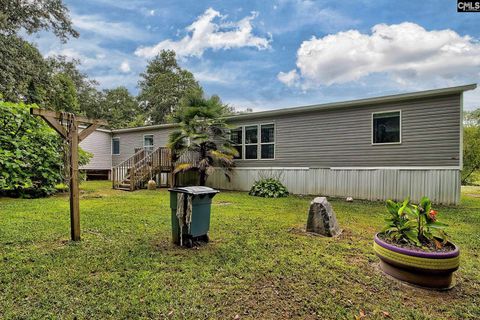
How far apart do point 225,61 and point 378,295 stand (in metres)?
15.8

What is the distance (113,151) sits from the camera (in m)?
16.7

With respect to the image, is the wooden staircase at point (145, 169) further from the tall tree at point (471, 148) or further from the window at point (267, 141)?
the tall tree at point (471, 148)

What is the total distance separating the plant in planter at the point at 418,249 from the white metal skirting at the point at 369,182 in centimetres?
580

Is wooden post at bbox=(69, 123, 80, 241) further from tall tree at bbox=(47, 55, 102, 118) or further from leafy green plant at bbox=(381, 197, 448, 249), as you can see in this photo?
tall tree at bbox=(47, 55, 102, 118)


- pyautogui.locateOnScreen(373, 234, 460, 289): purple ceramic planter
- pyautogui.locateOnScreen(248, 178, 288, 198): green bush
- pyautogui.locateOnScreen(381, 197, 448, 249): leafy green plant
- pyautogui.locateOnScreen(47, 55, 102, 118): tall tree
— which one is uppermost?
pyautogui.locateOnScreen(47, 55, 102, 118): tall tree

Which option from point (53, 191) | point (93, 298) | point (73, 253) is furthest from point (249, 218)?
point (53, 191)

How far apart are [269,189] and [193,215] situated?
5977mm

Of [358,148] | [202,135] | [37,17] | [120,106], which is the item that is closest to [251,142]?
[202,135]

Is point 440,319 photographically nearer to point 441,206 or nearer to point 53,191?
point 441,206

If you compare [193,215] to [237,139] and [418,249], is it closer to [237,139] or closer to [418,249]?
[418,249]

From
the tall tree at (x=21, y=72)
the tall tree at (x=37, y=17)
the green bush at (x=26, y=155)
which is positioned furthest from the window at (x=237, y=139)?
the tall tree at (x=37, y=17)

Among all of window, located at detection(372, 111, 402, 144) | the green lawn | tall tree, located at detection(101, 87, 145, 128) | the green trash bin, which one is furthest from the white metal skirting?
tall tree, located at detection(101, 87, 145, 128)

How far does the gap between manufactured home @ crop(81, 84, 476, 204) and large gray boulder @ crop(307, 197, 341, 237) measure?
4.86 m

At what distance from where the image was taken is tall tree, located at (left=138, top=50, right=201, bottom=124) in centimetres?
2681
